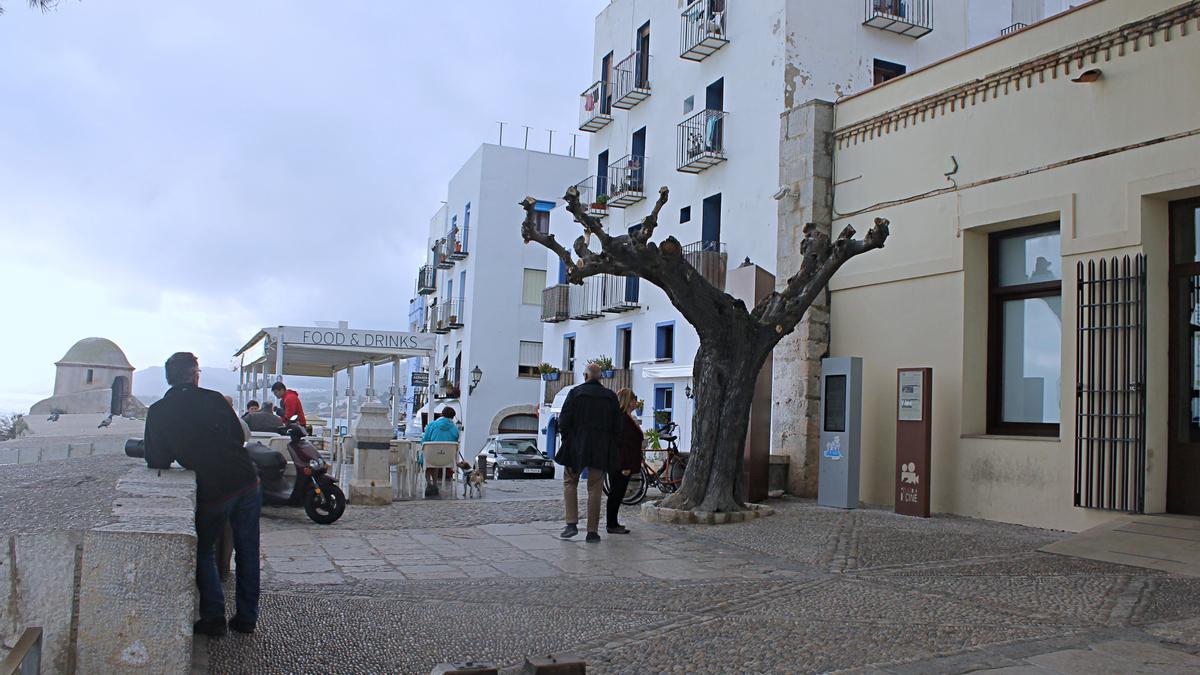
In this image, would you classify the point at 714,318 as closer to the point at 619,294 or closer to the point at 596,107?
the point at 619,294

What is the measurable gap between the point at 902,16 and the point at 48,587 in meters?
19.6

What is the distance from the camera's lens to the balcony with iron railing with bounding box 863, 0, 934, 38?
18766 mm

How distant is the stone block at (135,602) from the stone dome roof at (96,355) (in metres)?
29.5

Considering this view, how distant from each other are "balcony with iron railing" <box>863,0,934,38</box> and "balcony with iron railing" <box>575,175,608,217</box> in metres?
8.32

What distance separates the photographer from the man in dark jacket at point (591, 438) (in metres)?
9.20

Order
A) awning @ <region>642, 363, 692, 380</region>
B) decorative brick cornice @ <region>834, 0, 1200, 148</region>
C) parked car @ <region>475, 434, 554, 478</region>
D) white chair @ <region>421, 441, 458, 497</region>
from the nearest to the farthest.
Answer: decorative brick cornice @ <region>834, 0, 1200, 148</region>, white chair @ <region>421, 441, 458, 497</region>, awning @ <region>642, 363, 692, 380</region>, parked car @ <region>475, 434, 554, 478</region>

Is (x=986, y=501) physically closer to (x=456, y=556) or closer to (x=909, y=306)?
(x=909, y=306)

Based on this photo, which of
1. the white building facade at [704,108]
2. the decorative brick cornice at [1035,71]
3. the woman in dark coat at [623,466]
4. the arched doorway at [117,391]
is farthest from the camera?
the white building facade at [704,108]

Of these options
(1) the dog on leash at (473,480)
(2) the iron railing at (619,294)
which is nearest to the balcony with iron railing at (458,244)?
(2) the iron railing at (619,294)

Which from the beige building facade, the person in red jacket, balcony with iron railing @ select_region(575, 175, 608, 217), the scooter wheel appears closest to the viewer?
the beige building facade

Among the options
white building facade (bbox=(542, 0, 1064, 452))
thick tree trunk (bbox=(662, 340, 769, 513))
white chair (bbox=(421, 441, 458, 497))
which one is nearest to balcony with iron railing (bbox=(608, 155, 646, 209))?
white building facade (bbox=(542, 0, 1064, 452))

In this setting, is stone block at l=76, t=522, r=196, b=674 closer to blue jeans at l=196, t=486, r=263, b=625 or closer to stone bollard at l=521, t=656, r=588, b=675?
stone bollard at l=521, t=656, r=588, b=675

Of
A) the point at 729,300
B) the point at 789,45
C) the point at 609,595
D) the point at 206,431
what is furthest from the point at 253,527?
the point at 789,45

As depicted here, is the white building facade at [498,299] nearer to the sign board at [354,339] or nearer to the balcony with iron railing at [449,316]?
the balcony with iron railing at [449,316]
